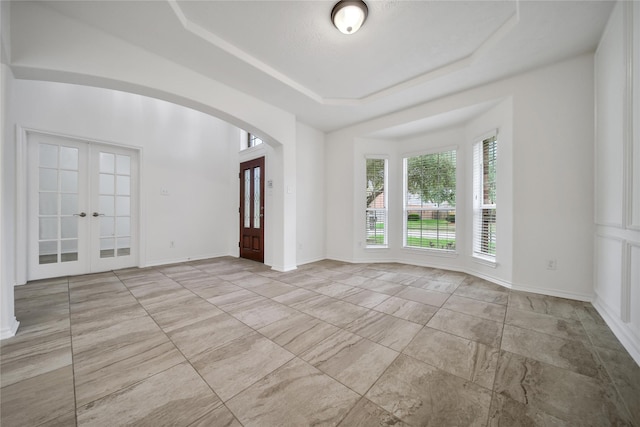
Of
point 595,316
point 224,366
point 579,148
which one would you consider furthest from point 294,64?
point 595,316

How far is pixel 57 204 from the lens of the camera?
372cm

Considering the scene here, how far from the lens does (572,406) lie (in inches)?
49.5

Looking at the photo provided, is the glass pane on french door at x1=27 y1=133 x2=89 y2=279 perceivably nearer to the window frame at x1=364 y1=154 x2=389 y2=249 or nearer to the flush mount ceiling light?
the flush mount ceiling light

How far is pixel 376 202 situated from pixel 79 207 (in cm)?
545

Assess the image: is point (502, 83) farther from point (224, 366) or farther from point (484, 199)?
point (224, 366)

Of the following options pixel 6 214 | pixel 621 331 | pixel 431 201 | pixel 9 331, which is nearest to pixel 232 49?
pixel 6 214

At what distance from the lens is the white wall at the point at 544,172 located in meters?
2.69

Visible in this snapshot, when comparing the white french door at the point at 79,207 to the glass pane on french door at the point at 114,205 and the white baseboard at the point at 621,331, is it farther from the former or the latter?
the white baseboard at the point at 621,331

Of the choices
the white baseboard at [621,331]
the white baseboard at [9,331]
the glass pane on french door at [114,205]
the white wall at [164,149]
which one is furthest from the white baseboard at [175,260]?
the white baseboard at [621,331]

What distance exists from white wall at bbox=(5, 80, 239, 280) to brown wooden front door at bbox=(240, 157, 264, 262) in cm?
40

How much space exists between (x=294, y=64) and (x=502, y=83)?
2.87m

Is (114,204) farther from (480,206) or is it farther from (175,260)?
(480,206)

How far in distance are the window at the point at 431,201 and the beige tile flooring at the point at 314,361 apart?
4.96 feet

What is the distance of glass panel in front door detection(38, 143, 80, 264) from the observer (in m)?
3.59
